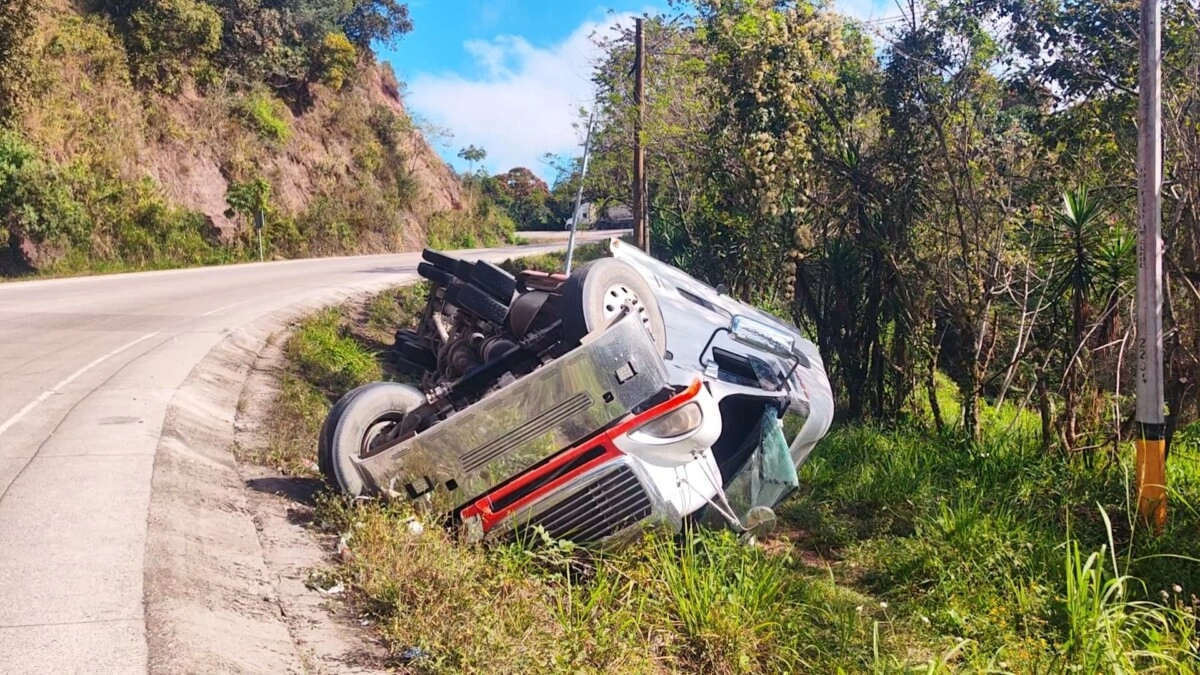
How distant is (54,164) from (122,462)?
19597mm

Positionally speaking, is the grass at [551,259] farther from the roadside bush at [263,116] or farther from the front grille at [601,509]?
the front grille at [601,509]

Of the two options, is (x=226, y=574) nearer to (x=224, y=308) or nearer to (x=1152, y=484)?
(x=1152, y=484)

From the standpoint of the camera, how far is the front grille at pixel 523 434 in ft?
18.0

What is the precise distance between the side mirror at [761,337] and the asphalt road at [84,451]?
3.85 m

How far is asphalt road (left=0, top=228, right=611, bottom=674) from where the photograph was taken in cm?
393

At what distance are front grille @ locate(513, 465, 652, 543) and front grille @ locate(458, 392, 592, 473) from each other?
0.40 metres

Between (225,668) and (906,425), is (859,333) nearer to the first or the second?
(906,425)

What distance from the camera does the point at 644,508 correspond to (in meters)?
5.37

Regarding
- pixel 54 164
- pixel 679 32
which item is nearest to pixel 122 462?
pixel 679 32

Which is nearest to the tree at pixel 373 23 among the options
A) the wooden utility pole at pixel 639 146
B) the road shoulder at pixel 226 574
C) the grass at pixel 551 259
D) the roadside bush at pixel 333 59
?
the roadside bush at pixel 333 59

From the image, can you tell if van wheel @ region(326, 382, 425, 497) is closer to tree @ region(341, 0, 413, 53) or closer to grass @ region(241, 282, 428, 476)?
grass @ region(241, 282, 428, 476)

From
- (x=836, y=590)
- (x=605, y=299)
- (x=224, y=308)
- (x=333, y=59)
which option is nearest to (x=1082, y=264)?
(x=836, y=590)

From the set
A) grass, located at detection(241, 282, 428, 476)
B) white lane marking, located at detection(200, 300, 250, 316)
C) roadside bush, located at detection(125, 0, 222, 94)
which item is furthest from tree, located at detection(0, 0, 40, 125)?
white lane marking, located at detection(200, 300, 250, 316)

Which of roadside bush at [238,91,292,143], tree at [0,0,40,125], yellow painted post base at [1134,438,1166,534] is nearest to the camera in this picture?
yellow painted post base at [1134,438,1166,534]
